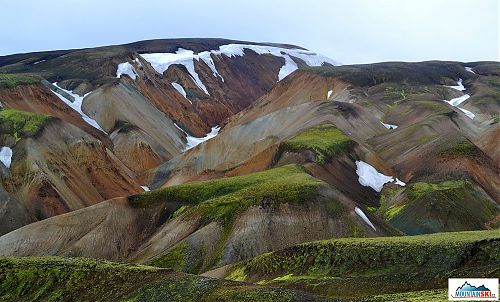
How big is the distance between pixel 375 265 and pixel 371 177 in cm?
4548

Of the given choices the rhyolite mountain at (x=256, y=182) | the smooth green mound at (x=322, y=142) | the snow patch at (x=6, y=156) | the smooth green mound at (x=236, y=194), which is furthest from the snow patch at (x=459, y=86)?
the snow patch at (x=6, y=156)

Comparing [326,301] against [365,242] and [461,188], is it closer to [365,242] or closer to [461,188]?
[365,242]

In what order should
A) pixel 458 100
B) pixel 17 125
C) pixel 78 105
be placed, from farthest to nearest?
1. pixel 458 100
2. pixel 78 105
3. pixel 17 125

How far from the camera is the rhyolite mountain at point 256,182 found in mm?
38875

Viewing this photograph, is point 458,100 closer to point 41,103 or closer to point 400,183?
point 400,183

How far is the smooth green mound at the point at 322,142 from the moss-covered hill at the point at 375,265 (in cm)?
3563

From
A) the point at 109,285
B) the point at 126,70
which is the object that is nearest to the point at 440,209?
the point at 109,285

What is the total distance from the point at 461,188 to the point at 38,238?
145ft

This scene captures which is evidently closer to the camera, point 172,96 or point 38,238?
point 38,238

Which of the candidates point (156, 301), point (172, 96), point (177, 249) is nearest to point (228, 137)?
point (172, 96)

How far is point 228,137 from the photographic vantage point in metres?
116

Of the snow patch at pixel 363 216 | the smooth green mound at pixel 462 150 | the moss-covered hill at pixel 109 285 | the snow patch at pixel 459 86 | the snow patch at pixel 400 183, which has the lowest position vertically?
the snow patch at pixel 459 86

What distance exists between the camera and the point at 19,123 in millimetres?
94875

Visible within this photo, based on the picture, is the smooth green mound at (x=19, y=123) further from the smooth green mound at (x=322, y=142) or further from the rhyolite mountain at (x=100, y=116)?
the smooth green mound at (x=322, y=142)
